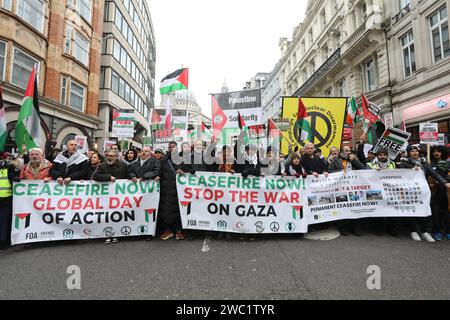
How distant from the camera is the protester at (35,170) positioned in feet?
14.7

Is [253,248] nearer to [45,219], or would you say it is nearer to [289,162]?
[289,162]

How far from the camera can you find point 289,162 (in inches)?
208

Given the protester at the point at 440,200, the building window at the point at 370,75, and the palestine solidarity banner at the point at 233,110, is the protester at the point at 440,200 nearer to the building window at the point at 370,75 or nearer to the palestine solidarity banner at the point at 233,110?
the palestine solidarity banner at the point at 233,110

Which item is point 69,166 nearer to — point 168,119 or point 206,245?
point 206,245

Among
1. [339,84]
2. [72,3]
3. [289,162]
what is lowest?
[289,162]

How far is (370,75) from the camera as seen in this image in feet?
57.2

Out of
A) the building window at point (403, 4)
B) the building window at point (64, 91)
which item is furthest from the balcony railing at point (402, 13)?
the building window at point (64, 91)

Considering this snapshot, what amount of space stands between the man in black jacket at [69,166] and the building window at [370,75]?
60.9 feet

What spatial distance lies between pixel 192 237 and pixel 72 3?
1989cm

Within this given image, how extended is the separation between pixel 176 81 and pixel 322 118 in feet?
19.2

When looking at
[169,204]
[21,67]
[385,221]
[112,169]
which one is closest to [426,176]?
[385,221]
